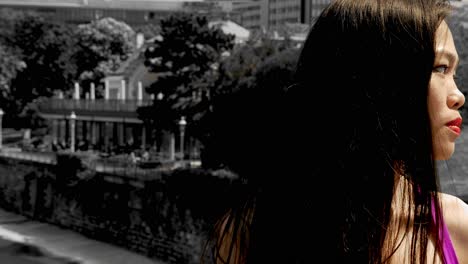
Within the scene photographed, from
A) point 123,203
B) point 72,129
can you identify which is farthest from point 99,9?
point 123,203

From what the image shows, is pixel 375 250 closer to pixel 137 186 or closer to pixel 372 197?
pixel 372 197

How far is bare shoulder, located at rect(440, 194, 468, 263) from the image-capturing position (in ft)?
3.33

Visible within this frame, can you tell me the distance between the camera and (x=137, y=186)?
30609mm

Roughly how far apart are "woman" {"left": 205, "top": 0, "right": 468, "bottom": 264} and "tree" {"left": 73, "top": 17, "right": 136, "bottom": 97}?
2003 inches

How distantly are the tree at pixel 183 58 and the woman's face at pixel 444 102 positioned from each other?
28500 mm

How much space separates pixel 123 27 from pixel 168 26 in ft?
98.7

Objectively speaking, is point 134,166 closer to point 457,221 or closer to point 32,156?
point 32,156

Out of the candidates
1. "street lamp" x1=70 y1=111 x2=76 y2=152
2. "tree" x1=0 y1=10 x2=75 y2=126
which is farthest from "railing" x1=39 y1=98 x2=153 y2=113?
"street lamp" x1=70 y1=111 x2=76 y2=152

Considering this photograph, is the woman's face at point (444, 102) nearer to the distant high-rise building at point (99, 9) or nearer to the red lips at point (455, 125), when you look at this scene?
the red lips at point (455, 125)

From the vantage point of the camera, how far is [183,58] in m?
30.8

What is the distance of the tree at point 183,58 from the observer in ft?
99.1

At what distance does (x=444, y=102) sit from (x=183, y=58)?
98.5 ft

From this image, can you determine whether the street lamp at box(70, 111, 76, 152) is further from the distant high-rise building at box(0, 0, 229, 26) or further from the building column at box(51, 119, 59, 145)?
the distant high-rise building at box(0, 0, 229, 26)

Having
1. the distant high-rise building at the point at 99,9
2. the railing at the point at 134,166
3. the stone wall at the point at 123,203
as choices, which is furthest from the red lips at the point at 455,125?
the distant high-rise building at the point at 99,9
